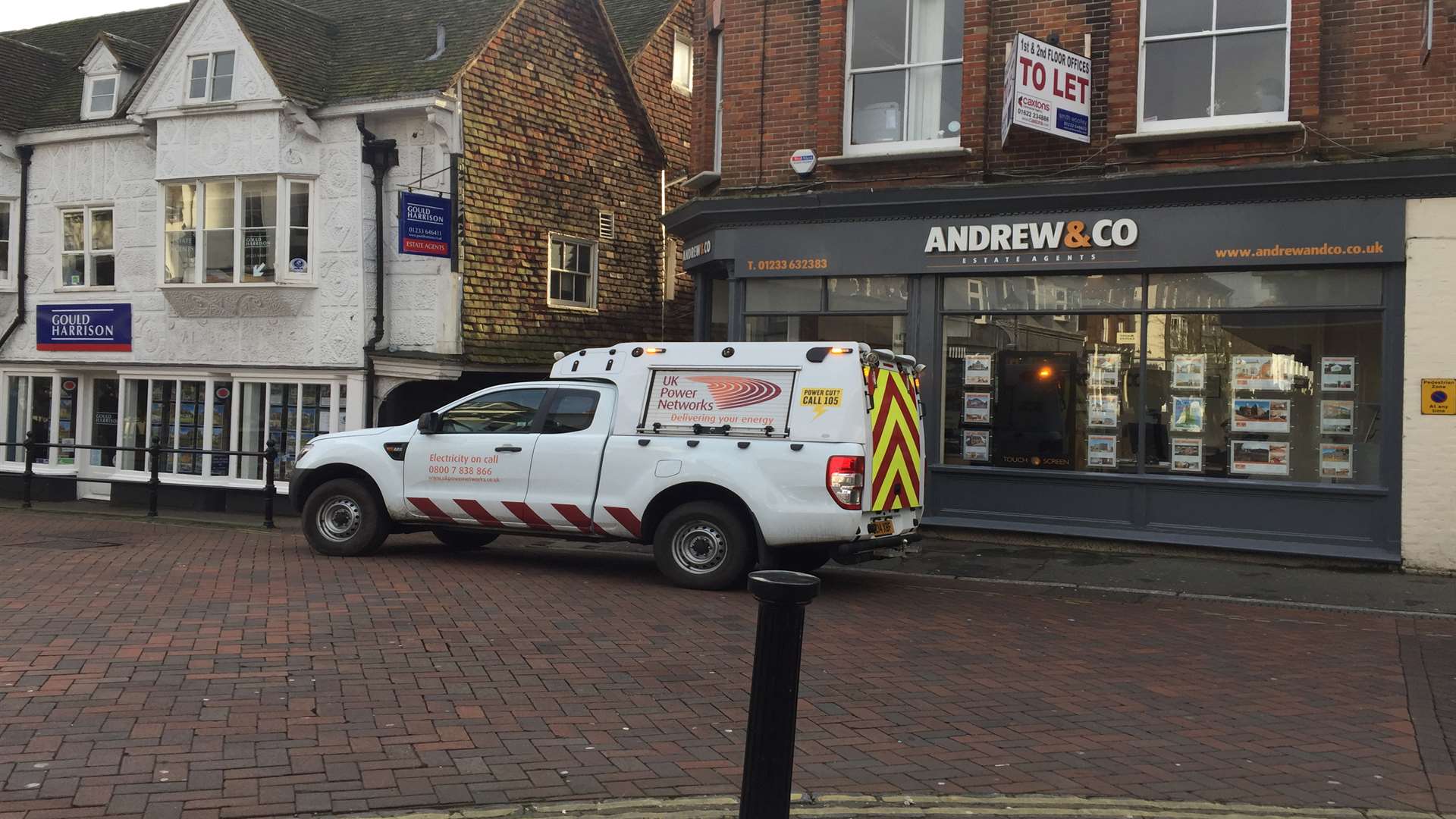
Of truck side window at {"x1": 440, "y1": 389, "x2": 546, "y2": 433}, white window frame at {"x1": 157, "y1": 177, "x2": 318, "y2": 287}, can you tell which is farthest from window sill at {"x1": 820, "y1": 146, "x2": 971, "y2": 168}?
white window frame at {"x1": 157, "y1": 177, "x2": 318, "y2": 287}

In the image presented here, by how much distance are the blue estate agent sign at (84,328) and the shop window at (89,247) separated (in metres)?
0.43

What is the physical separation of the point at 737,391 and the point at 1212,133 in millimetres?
5797

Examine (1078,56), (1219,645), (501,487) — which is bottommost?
(1219,645)

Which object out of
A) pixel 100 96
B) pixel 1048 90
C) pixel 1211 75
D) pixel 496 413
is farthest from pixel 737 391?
pixel 100 96

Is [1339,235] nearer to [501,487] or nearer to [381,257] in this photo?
[501,487]

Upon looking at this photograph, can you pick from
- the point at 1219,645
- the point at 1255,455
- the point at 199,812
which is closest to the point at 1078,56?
the point at 1255,455

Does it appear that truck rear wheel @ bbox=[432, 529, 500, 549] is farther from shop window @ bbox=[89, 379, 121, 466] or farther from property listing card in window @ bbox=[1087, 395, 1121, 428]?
shop window @ bbox=[89, 379, 121, 466]

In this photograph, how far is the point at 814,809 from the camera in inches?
189

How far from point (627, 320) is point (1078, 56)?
33.3 ft

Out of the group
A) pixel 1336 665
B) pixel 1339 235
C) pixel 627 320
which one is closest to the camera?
pixel 1336 665

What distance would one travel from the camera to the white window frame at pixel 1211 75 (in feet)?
40.1

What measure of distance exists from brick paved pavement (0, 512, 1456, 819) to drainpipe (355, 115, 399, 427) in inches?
286

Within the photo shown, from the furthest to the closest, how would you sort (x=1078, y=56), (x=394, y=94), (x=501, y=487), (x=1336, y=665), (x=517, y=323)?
(x=517, y=323) < (x=394, y=94) < (x=1078, y=56) < (x=501, y=487) < (x=1336, y=665)

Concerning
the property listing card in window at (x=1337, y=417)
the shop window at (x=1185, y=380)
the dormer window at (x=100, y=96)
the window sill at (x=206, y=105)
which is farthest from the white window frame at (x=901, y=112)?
the dormer window at (x=100, y=96)
